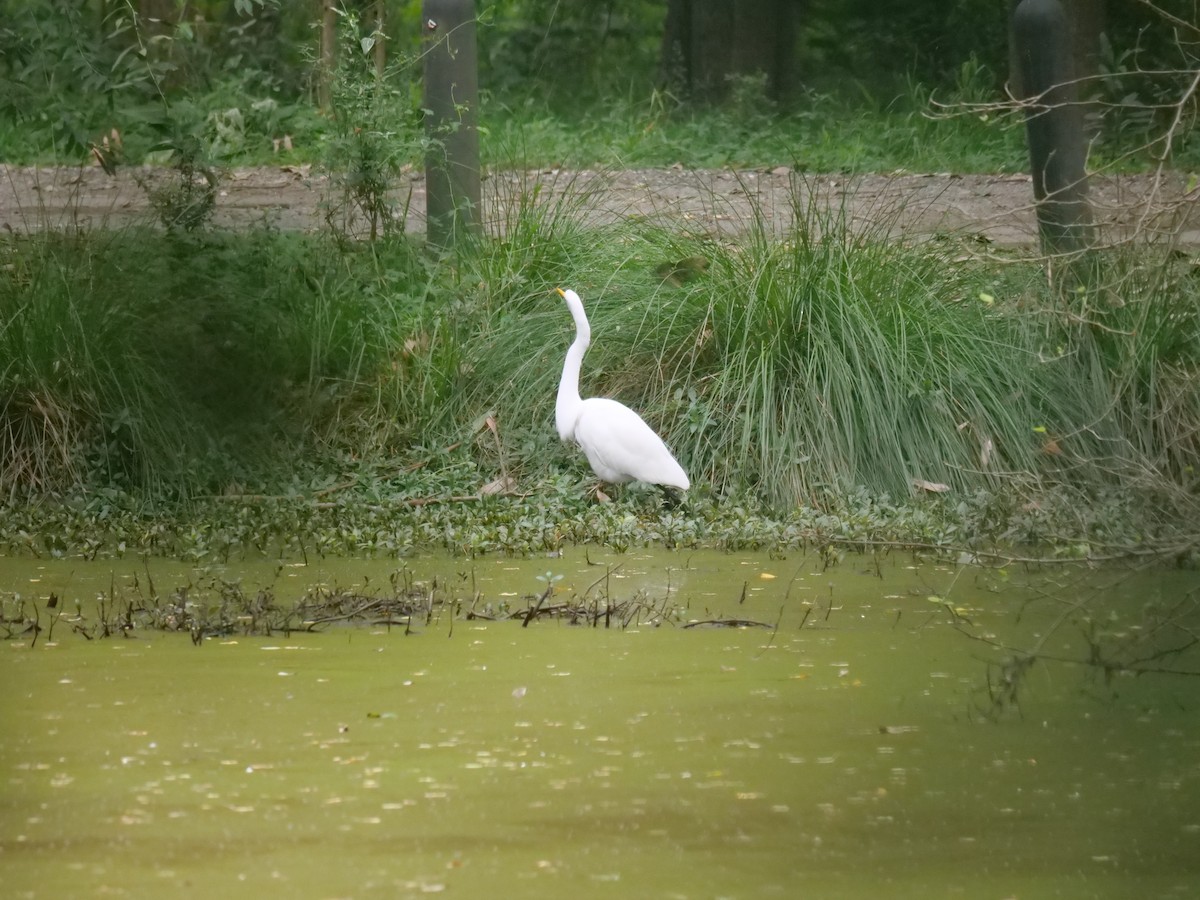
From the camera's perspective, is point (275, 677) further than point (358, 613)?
No

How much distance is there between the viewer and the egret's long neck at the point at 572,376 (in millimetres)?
6086

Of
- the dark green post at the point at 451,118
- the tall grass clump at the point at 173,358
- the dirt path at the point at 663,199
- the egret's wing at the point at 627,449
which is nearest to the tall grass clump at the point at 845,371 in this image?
the dirt path at the point at 663,199

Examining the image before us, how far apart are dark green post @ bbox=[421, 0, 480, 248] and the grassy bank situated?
182mm

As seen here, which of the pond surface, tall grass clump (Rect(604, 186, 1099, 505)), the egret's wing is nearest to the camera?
the pond surface

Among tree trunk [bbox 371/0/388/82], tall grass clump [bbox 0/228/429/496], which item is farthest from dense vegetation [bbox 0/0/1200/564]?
tree trunk [bbox 371/0/388/82]

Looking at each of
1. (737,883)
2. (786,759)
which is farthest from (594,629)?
(737,883)

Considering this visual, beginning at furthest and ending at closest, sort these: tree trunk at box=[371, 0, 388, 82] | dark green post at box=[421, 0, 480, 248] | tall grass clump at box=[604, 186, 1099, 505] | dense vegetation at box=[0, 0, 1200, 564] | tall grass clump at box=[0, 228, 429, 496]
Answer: tree trunk at box=[371, 0, 388, 82]
dark green post at box=[421, 0, 480, 248]
tall grass clump at box=[604, 186, 1099, 505]
tall grass clump at box=[0, 228, 429, 496]
dense vegetation at box=[0, 0, 1200, 564]

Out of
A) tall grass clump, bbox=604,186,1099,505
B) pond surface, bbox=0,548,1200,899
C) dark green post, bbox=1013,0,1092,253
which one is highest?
dark green post, bbox=1013,0,1092,253

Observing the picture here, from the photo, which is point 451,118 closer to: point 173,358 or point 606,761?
point 173,358

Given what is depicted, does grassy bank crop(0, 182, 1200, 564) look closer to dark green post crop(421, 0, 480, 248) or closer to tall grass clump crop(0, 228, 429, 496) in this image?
tall grass clump crop(0, 228, 429, 496)

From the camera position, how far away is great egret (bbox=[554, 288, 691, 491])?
578cm

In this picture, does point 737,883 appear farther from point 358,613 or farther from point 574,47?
point 574,47

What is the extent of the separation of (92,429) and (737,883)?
13.0 feet

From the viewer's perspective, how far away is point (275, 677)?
3707mm
